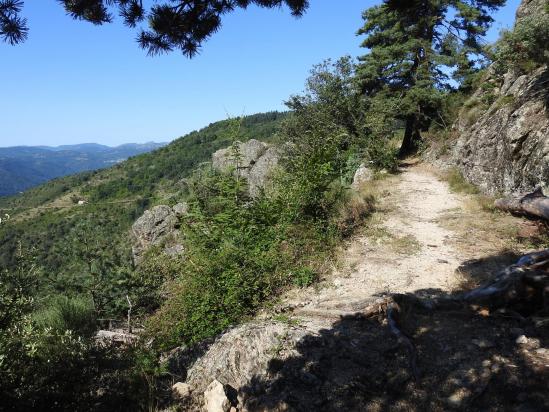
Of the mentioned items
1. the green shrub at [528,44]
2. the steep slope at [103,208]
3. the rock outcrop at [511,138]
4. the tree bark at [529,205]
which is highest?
the green shrub at [528,44]

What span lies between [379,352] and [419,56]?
63.3 ft

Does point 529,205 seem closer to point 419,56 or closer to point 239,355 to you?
point 239,355

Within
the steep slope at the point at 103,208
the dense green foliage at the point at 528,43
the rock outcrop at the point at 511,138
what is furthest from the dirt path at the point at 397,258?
the dense green foliage at the point at 528,43

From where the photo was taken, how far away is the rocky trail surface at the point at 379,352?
4031mm

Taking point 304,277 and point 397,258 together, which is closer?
point 304,277

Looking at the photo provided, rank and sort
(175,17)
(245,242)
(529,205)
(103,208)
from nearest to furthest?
(175,17), (245,242), (529,205), (103,208)

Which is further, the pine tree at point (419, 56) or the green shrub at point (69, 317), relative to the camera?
the pine tree at point (419, 56)

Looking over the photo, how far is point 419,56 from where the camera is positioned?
20297 mm

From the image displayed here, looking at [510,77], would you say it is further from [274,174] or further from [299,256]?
[299,256]

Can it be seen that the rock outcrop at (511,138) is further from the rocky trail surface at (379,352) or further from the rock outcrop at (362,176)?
the rock outcrop at (362,176)

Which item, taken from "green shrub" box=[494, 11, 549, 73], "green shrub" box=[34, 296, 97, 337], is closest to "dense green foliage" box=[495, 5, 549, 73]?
"green shrub" box=[494, 11, 549, 73]

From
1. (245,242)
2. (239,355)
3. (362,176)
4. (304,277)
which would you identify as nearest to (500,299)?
(304,277)

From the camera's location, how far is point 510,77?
14.1 metres

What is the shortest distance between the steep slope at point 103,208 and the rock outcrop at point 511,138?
7.48 m
